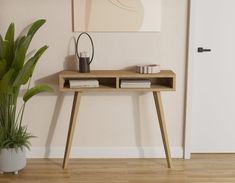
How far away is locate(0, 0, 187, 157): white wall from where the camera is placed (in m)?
2.74

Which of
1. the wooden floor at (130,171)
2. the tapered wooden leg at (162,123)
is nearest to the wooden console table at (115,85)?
the tapered wooden leg at (162,123)

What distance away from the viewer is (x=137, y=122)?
2930 mm

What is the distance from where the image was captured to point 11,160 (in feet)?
8.51

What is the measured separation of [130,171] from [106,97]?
0.66 m

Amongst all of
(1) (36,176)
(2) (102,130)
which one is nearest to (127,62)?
(2) (102,130)

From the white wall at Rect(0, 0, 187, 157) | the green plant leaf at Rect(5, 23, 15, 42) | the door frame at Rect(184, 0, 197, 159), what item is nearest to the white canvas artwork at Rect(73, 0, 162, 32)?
the white wall at Rect(0, 0, 187, 157)

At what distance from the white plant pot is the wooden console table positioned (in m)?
0.36

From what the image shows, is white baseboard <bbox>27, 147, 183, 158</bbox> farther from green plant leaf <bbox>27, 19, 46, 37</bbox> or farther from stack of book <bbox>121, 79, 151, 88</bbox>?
green plant leaf <bbox>27, 19, 46, 37</bbox>

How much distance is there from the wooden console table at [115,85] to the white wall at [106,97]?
12 centimetres

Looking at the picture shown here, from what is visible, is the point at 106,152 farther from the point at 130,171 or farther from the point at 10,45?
the point at 10,45

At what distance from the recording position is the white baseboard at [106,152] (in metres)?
2.96

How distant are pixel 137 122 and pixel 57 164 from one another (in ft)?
2.56

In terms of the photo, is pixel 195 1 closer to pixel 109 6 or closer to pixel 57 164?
pixel 109 6

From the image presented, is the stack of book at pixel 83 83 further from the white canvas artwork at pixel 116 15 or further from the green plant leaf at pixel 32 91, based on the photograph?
the white canvas artwork at pixel 116 15
